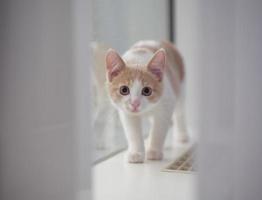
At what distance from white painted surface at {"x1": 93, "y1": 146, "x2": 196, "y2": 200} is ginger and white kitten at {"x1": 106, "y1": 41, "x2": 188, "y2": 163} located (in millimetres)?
44

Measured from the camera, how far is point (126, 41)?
1.07m

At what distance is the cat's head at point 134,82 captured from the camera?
863 millimetres

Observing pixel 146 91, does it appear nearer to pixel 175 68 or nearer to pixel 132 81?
pixel 132 81

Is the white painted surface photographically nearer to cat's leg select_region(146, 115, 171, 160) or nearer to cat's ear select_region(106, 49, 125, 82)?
cat's leg select_region(146, 115, 171, 160)

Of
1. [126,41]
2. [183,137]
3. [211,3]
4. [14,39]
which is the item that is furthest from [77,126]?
[183,137]

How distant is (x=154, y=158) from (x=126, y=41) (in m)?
0.36

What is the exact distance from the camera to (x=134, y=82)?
869 millimetres

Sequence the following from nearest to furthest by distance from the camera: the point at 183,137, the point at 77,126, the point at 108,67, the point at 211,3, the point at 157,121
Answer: the point at 211,3 < the point at 77,126 < the point at 108,67 < the point at 157,121 < the point at 183,137

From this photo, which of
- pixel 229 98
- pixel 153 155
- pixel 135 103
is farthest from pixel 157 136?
pixel 229 98

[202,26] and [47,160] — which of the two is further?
[47,160]

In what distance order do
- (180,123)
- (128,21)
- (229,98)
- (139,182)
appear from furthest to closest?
(180,123), (128,21), (139,182), (229,98)

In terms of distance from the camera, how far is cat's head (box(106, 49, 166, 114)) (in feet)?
2.83

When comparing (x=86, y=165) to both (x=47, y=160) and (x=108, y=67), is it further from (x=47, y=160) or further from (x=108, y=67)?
(x=108, y=67)

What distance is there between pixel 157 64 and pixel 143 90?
7 cm
